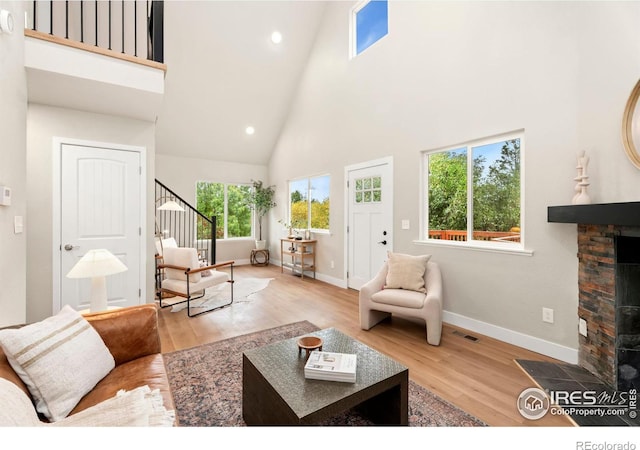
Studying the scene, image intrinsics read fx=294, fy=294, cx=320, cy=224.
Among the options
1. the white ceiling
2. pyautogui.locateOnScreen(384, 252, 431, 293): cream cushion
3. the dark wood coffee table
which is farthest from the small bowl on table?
the white ceiling

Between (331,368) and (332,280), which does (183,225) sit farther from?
(331,368)

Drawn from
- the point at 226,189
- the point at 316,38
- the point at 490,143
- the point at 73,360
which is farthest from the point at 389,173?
the point at 226,189

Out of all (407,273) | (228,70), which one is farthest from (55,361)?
(228,70)

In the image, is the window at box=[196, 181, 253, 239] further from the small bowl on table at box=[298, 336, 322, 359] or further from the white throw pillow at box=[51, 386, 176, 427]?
the white throw pillow at box=[51, 386, 176, 427]

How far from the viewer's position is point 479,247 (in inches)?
123

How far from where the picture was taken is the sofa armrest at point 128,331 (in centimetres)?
169

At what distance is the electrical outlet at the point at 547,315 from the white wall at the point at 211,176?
19.7ft

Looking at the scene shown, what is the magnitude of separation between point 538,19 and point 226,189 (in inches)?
247

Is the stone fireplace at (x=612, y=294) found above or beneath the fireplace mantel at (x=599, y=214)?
beneath

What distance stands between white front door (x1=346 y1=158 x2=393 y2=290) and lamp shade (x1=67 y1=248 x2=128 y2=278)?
3184 mm

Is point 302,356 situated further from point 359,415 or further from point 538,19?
point 538,19

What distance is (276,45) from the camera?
5395 mm

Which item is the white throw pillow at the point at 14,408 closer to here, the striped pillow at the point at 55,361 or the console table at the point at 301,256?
the striped pillow at the point at 55,361

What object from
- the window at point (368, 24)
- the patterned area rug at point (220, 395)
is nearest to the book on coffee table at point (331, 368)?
the patterned area rug at point (220, 395)
